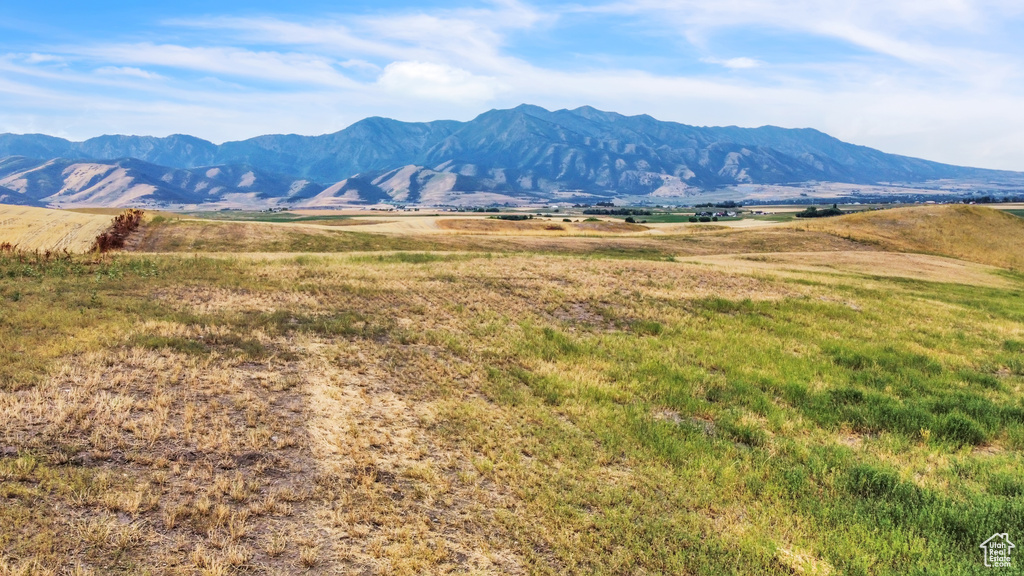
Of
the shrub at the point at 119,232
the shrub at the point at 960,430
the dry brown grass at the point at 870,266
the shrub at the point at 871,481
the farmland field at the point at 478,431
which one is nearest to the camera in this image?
the farmland field at the point at 478,431

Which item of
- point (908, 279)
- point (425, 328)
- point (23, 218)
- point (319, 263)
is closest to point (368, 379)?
point (425, 328)

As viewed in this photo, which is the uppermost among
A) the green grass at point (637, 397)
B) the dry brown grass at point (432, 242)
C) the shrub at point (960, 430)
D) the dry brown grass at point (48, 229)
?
the dry brown grass at point (48, 229)

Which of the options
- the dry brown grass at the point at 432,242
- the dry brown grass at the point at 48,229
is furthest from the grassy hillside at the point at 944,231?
the dry brown grass at the point at 48,229

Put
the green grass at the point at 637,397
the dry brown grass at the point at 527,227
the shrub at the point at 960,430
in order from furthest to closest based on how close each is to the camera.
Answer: the dry brown grass at the point at 527,227 < the shrub at the point at 960,430 < the green grass at the point at 637,397

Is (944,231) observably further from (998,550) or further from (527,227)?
(998,550)

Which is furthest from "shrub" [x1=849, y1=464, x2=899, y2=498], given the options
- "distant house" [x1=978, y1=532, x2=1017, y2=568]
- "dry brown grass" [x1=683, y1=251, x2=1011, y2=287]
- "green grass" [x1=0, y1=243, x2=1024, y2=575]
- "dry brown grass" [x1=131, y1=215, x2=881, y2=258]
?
"dry brown grass" [x1=131, y1=215, x2=881, y2=258]

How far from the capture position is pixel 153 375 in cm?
1335

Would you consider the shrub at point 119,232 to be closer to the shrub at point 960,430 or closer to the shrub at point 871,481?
the shrub at point 871,481

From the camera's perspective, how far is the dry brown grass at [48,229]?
43906 mm

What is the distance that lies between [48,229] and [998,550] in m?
70.3

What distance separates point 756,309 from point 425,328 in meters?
17.5

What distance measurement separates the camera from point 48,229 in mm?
51562

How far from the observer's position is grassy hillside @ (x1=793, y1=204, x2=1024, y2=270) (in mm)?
82562

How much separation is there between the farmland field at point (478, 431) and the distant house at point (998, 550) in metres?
0.27
